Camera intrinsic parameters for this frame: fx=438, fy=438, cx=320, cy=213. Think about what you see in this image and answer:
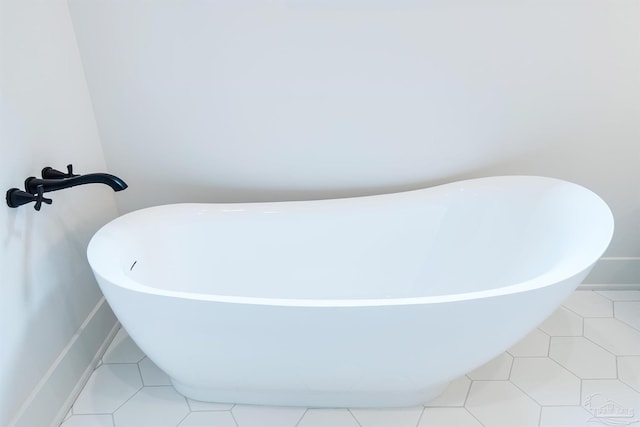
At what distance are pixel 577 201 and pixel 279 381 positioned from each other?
106 centimetres

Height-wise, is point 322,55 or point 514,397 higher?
point 322,55

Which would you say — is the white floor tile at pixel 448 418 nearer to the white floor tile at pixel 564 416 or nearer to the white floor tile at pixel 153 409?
the white floor tile at pixel 564 416

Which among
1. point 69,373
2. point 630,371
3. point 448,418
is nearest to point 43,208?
point 69,373

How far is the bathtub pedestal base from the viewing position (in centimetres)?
130

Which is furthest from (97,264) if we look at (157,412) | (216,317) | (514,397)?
(514,397)

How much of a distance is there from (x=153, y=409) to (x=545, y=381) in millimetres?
1243

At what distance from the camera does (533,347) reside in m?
1.54

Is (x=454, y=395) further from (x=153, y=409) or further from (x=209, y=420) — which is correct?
(x=153, y=409)

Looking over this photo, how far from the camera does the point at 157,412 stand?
52.7 inches

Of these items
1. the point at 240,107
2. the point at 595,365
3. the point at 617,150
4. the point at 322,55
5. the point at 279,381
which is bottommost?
the point at 595,365

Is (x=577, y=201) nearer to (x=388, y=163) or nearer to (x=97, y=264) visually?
(x=388, y=163)

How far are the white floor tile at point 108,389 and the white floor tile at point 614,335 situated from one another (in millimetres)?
1599

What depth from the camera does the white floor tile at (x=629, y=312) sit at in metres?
1.65

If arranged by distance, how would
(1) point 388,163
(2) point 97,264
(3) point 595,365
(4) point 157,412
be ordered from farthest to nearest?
(1) point 388,163 → (3) point 595,365 → (4) point 157,412 → (2) point 97,264
